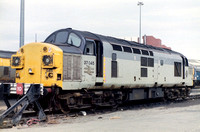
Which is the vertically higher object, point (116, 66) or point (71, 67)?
point (116, 66)

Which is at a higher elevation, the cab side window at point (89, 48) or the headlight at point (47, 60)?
the cab side window at point (89, 48)

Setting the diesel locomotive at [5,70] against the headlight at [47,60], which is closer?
the headlight at [47,60]

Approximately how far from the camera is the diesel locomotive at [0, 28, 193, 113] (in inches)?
436

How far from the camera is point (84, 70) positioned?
12.1 meters

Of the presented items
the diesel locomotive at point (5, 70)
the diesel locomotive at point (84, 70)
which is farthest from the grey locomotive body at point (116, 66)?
the diesel locomotive at point (5, 70)

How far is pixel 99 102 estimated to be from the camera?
523 inches

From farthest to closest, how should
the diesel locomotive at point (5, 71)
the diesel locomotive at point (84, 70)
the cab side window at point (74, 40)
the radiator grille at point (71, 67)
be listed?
the diesel locomotive at point (5, 71) < the cab side window at point (74, 40) < the radiator grille at point (71, 67) < the diesel locomotive at point (84, 70)

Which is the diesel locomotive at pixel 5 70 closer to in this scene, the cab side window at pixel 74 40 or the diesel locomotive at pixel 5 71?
the diesel locomotive at pixel 5 71

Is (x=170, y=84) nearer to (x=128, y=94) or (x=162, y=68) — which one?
(x=162, y=68)

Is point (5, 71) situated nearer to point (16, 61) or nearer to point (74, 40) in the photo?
point (16, 61)

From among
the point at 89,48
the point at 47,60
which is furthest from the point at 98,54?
the point at 47,60

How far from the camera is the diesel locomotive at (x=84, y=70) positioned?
1108 centimetres

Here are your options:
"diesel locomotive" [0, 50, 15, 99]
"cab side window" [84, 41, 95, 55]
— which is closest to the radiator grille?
"cab side window" [84, 41, 95, 55]

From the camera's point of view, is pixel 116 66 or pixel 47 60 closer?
pixel 47 60
